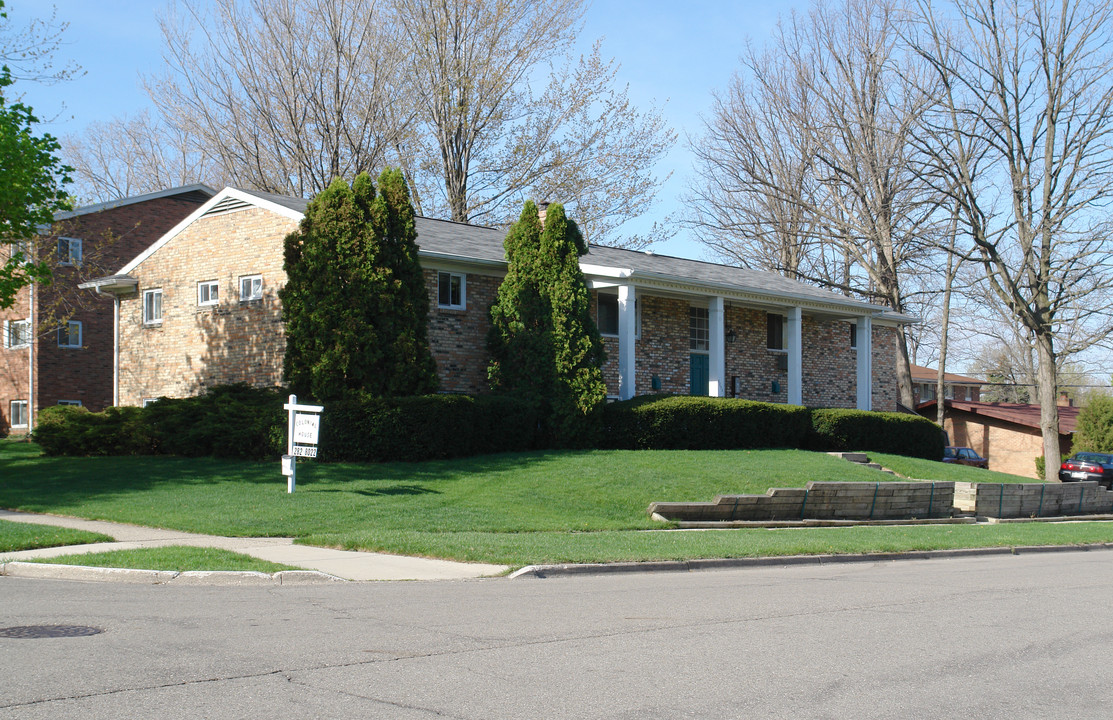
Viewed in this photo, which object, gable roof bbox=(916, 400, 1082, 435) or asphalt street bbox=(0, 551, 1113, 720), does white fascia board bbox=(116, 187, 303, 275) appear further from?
gable roof bbox=(916, 400, 1082, 435)

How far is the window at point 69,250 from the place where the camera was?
32438mm

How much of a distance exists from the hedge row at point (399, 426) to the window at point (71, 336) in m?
10.4

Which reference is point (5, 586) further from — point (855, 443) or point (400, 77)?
point (400, 77)

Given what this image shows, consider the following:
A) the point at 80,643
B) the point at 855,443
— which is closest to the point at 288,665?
the point at 80,643

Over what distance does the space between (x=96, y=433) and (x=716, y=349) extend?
16240 mm

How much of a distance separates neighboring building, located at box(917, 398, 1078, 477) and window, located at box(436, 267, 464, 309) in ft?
94.9

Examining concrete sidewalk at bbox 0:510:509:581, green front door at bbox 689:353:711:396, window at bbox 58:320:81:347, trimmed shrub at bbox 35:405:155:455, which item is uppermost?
window at bbox 58:320:81:347

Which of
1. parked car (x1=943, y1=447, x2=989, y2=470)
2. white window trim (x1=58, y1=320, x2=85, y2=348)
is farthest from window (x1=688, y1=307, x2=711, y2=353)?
white window trim (x1=58, y1=320, x2=85, y2=348)

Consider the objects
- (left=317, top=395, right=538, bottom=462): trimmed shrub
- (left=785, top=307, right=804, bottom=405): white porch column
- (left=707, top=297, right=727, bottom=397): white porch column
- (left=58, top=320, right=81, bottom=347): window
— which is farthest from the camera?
(left=58, top=320, right=81, bottom=347): window

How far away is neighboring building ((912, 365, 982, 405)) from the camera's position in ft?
228

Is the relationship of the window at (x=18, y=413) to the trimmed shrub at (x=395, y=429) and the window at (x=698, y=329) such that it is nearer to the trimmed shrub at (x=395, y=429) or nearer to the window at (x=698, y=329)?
the trimmed shrub at (x=395, y=429)

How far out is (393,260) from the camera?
871 inches

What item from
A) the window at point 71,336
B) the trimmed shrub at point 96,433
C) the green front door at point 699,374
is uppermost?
the window at point 71,336

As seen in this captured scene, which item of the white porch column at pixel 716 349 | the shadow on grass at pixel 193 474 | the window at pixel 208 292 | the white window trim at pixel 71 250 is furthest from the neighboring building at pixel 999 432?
the white window trim at pixel 71 250
